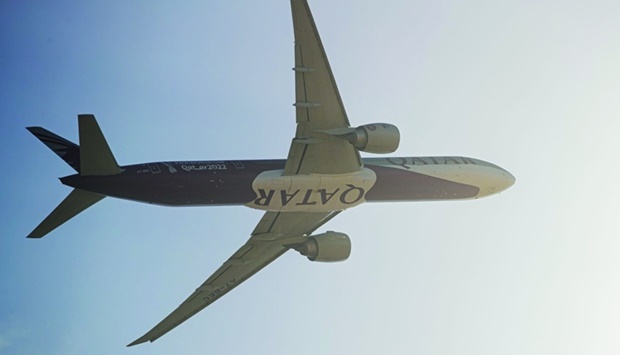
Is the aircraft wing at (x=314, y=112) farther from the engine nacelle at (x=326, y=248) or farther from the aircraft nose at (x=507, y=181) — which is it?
the aircraft nose at (x=507, y=181)

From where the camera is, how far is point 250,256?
58469 millimetres

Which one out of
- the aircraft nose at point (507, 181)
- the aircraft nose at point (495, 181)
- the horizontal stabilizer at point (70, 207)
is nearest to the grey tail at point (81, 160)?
the horizontal stabilizer at point (70, 207)

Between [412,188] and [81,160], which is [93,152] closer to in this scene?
[81,160]

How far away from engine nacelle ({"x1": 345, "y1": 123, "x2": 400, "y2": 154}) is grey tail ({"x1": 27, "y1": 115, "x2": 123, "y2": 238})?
36.3ft

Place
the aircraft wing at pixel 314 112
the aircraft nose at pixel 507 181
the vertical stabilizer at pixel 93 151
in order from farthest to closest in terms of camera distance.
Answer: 1. the aircraft nose at pixel 507 181
2. the vertical stabilizer at pixel 93 151
3. the aircraft wing at pixel 314 112

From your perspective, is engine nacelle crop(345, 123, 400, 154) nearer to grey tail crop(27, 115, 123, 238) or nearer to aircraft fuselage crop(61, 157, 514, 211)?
aircraft fuselage crop(61, 157, 514, 211)

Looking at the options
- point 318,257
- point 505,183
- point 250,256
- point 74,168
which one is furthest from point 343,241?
point 74,168

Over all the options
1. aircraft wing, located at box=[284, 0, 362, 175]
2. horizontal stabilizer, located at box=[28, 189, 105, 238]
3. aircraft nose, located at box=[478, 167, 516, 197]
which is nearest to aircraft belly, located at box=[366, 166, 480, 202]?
aircraft nose, located at box=[478, 167, 516, 197]

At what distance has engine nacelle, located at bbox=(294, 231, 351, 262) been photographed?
56.2 meters

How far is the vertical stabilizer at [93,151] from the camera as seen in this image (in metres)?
45.1

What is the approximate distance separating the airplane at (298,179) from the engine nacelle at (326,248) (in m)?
0.06

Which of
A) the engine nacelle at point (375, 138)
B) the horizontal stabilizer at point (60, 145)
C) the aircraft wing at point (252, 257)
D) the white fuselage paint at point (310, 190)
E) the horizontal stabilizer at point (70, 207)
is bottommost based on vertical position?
the aircraft wing at point (252, 257)

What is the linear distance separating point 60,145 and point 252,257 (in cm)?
1470

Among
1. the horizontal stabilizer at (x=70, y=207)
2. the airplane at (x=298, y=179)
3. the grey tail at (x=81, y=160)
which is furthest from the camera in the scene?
the horizontal stabilizer at (x=70, y=207)
